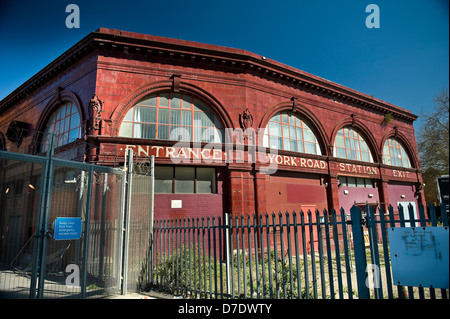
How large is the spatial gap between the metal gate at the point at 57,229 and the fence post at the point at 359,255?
18.7 feet

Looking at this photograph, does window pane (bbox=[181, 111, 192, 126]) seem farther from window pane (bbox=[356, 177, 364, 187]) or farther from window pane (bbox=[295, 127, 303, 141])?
window pane (bbox=[356, 177, 364, 187])

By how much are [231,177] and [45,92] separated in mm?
11581

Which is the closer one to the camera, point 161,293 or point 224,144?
point 161,293

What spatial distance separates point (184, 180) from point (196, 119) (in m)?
3.07

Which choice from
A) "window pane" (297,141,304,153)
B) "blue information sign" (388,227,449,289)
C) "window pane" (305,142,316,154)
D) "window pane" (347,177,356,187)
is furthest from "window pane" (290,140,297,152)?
"blue information sign" (388,227,449,289)

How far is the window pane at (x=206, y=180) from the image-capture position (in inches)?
530

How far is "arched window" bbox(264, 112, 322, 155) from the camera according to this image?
621 inches

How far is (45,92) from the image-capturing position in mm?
16125

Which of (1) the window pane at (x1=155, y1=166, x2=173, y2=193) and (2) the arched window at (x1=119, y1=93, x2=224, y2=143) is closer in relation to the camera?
(1) the window pane at (x1=155, y1=166, x2=173, y2=193)

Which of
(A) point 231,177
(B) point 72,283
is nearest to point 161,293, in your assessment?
(B) point 72,283

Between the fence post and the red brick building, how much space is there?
29.4 ft

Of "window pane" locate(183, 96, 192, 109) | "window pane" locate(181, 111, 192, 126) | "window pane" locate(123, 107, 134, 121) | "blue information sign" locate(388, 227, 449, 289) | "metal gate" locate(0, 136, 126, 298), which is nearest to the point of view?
"blue information sign" locate(388, 227, 449, 289)

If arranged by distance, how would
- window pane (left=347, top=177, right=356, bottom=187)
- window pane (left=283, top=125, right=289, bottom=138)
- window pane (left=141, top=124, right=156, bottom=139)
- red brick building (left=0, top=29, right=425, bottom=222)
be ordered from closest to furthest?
1. red brick building (left=0, top=29, right=425, bottom=222)
2. window pane (left=141, top=124, right=156, bottom=139)
3. window pane (left=283, top=125, right=289, bottom=138)
4. window pane (left=347, top=177, right=356, bottom=187)
